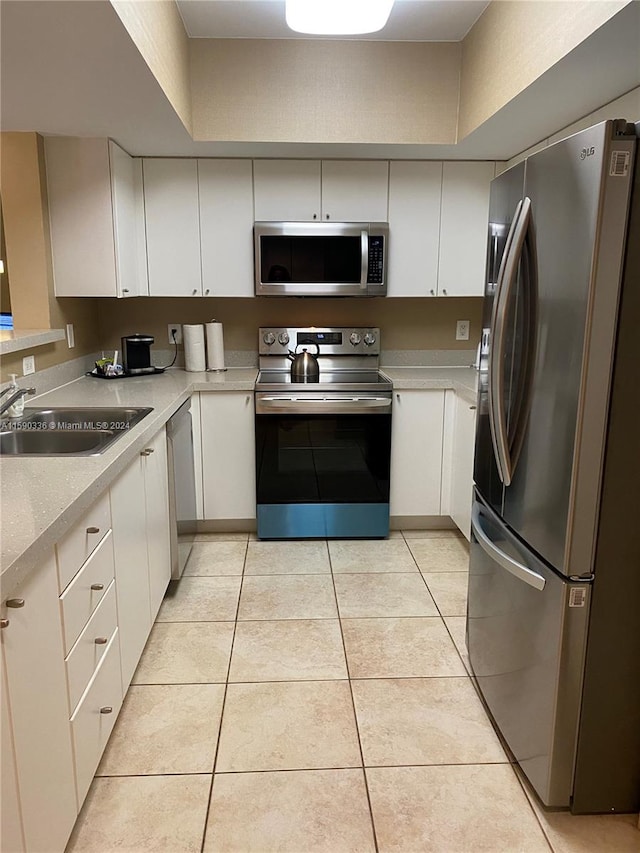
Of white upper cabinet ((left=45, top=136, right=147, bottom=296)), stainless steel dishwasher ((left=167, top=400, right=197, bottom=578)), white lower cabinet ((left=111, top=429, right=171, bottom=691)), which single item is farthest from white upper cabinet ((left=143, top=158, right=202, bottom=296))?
white lower cabinet ((left=111, top=429, right=171, bottom=691))

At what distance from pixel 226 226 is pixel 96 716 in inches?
99.5

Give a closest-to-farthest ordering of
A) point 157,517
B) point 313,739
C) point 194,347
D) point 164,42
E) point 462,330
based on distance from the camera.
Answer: point 313,739, point 164,42, point 157,517, point 194,347, point 462,330

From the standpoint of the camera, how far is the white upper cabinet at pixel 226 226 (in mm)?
3336

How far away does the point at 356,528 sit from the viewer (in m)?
3.46

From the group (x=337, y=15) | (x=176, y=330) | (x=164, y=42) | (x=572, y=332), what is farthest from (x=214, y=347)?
(x=572, y=332)

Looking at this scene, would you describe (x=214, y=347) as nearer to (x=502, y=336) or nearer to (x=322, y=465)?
(x=322, y=465)

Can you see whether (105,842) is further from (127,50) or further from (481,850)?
(127,50)

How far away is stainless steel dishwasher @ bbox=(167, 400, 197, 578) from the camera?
8.93 feet

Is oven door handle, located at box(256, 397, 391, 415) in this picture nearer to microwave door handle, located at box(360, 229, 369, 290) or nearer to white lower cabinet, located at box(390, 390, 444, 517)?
white lower cabinet, located at box(390, 390, 444, 517)

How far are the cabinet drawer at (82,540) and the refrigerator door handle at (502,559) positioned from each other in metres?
1.13

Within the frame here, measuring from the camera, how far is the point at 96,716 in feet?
5.47

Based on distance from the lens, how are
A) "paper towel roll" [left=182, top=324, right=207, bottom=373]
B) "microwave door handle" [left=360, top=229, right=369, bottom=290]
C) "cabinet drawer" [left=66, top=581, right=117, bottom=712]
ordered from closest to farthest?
"cabinet drawer" [left=66, top=581, right=117, bottom=712]
"microwave door handle" [left=360, top=229, right=369, bottom=290]
"paper towel roll" [left=182, top=324, right=207, bottom=373]

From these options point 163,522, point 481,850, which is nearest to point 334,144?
point 163,522

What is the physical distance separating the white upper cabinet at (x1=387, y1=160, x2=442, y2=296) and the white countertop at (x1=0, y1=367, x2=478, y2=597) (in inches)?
25.2
